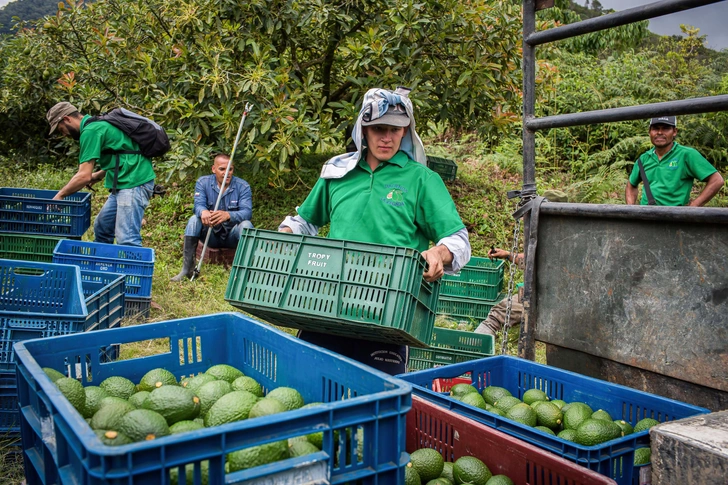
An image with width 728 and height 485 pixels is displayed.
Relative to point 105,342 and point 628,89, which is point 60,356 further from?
point 628,89

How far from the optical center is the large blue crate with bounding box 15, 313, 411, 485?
1.35 meters

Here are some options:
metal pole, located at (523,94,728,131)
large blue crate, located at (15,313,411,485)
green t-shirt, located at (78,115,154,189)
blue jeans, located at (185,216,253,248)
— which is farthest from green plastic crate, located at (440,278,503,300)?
large blue crate, located at (15,313,411,485)

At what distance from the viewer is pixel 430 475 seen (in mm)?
2311

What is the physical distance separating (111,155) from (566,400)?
5.05 m

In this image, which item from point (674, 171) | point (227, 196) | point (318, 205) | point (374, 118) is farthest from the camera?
point (227, 196)

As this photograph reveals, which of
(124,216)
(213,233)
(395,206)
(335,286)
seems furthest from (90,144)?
(335,286)

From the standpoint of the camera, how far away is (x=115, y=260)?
17.4 ft

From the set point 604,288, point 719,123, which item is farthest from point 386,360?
point 719,123

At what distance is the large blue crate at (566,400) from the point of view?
86.1 inches

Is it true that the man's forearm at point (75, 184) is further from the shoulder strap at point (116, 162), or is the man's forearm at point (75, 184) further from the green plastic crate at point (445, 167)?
the green plastic crate at point (445, 167)

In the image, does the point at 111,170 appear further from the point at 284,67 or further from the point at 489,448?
the point at 489,448

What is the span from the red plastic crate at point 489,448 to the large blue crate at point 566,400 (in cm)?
Answer: 10

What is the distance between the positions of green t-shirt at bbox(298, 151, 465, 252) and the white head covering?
0.19ft

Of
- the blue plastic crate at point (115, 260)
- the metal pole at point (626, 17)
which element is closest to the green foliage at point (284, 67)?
the blue plastic crate at point (115, 260)
